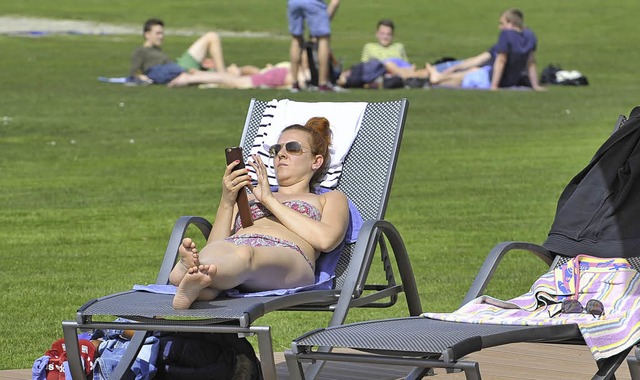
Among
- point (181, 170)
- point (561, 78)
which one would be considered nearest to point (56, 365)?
point (181, 170)

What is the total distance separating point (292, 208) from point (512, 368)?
113 centimetres

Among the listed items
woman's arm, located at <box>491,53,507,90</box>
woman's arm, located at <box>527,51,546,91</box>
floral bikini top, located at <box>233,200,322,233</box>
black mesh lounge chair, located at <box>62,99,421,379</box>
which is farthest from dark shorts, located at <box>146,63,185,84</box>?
floral bikini top, located at <box>233,200,322,233</box>

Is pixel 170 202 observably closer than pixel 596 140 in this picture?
Yes

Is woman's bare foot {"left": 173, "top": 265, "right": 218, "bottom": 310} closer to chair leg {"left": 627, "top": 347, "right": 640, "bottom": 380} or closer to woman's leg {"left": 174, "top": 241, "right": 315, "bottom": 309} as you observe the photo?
woman's leg {"left": 174, "top": 241, "right": 315, "bottom": 309}

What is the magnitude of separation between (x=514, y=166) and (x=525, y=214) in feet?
7.90

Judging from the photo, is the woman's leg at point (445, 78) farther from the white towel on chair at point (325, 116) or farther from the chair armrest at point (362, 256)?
the chair armrest at point (362, 256)

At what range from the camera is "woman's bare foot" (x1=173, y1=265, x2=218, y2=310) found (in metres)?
4.62

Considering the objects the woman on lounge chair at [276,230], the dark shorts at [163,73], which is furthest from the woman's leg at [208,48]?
the woman on lounge chair at [276,230]

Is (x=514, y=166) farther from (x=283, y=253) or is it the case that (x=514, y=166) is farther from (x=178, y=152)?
(x=283, y=253)

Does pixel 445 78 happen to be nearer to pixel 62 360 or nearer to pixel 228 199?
pixel 228 199

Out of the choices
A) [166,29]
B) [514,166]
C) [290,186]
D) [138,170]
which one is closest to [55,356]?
[290,186]

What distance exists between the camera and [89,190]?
11125 mm

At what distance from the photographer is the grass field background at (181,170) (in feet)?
25.5

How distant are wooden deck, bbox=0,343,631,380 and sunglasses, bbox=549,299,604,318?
2.47 feet
